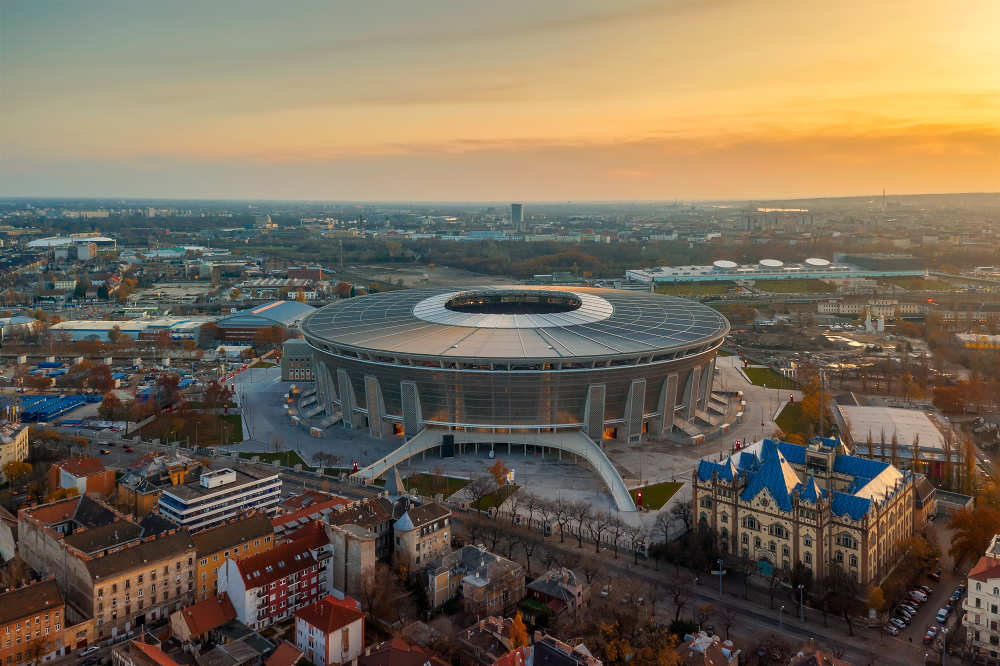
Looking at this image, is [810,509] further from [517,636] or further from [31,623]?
[31,623]

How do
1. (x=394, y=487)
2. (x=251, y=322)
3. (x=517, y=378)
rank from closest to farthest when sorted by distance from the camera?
(x=394, y=487) → (x=517, y=378) → (x=251, y=322)

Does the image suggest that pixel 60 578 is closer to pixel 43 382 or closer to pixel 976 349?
pixel 43 382

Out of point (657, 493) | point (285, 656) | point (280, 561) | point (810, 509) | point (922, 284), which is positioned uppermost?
point (922, 284)

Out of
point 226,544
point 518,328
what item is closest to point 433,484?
point 226,544

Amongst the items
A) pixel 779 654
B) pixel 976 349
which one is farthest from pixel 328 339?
pixel 976 349

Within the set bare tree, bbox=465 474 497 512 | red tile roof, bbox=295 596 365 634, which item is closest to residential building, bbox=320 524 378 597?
red tile roof, bbox=295 596 365 634

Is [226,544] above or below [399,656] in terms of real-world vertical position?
above

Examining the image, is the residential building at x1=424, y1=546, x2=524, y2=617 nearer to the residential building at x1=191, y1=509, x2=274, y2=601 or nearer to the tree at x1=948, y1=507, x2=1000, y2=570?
the residential building at x1=191, y1=509, x2=274, y2=601
